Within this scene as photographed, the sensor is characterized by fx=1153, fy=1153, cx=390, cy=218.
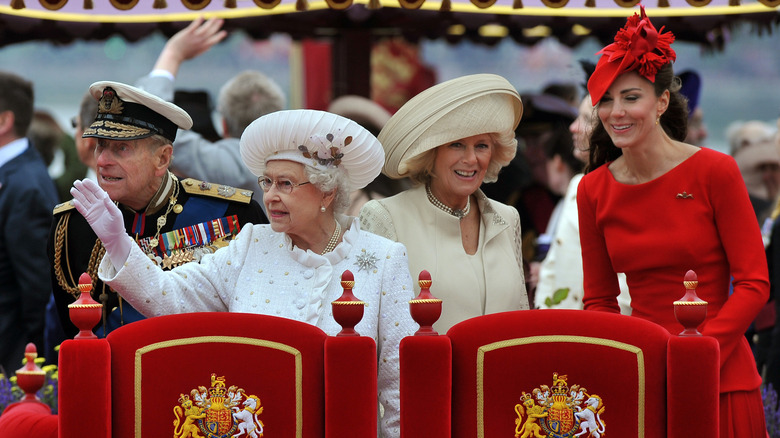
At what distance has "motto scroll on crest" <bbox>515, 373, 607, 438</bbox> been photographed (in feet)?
8.11

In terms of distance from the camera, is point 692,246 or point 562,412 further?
point 692,246

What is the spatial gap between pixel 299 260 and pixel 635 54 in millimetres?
979

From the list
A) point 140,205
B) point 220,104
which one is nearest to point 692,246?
point 140,205

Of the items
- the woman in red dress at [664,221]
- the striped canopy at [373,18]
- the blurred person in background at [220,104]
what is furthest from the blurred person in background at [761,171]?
the woman in red dress at [664,221]

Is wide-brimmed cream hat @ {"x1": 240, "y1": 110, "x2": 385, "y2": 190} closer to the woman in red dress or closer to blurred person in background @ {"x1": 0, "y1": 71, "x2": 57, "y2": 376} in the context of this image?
the woman in red dress

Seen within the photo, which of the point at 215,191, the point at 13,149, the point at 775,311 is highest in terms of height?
the point at 13,149

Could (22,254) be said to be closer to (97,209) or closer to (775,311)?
(97,209)

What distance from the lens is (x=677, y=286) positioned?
9.34 feet

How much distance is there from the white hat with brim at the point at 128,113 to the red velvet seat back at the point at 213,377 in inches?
36.4

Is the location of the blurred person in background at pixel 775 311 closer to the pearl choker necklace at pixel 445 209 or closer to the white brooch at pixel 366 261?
the pearl choker necklace at pixel 445 209

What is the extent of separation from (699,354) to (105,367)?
1254 mm

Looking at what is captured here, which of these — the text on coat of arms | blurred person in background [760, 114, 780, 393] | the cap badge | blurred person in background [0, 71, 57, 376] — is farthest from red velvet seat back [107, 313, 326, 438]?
blurred person in background [760, 114, 780, 393]

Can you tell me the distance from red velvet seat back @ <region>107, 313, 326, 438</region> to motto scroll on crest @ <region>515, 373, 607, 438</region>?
1.55 feet

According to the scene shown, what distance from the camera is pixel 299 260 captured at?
2.90 m
